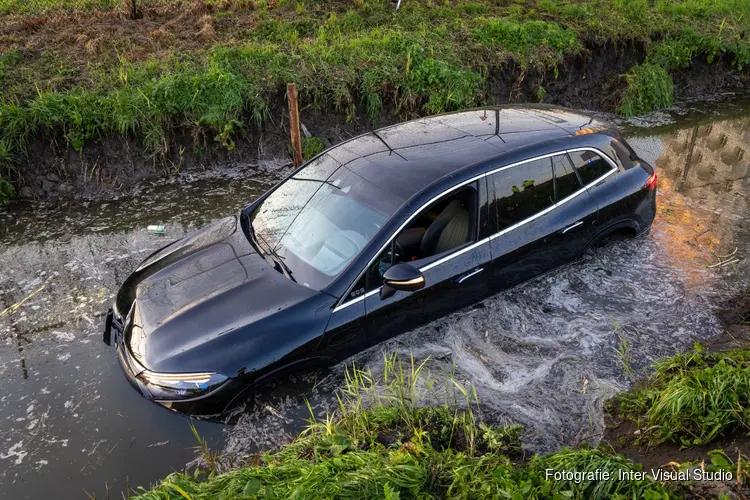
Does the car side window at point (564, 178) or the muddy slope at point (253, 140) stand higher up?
the car side window at point (564, 178)

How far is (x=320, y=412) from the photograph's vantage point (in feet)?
14.1

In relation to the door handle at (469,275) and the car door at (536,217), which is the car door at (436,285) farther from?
the car door at (536,217)

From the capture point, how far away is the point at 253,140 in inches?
343

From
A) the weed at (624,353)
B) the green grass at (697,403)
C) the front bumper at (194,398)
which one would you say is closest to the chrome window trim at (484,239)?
the front bumper at (194,398)

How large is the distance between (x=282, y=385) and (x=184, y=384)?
0.71 meters

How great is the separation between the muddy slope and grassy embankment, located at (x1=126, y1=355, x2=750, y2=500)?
5337 mm

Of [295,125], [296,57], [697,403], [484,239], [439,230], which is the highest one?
[296,57]

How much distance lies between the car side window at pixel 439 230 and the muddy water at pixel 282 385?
705 mm

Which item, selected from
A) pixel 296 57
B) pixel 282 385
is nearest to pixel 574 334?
pixel 282 385

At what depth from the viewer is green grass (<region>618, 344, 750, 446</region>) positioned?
3578 millimetres

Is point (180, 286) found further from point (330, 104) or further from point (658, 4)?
point (658, 4)

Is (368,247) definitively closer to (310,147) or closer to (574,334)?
(574,334)

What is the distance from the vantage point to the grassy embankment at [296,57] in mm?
7949

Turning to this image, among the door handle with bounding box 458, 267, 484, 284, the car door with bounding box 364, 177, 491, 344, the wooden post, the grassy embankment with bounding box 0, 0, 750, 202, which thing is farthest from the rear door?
the grassy embankment with bounding box 0, 0, 750, 202
